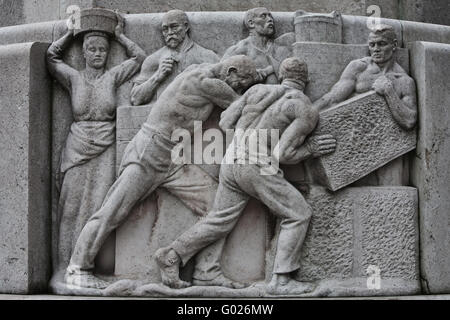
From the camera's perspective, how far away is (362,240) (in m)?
6.86

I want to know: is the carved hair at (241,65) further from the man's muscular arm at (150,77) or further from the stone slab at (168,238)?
the stone slab at (168,238)

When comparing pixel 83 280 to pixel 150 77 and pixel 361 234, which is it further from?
pixel 361 234

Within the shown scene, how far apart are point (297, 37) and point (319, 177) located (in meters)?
1.21

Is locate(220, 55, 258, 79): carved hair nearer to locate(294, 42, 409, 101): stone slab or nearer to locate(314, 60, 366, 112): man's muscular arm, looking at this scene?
locate(294, 42, 409, 101): stone slab

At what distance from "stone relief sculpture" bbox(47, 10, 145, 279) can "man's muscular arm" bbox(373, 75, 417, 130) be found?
2062 mm

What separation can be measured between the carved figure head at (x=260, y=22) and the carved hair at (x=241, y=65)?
13.3 inches

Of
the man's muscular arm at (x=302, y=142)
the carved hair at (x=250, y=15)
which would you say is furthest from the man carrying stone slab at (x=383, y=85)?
the carved hair at (x=250, y=15)

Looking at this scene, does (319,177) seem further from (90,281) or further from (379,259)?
(90,281)

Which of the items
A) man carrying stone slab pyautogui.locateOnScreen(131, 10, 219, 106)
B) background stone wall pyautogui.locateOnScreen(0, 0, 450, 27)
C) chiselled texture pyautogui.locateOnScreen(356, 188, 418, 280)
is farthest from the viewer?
background stone wall pyautogui.locateOnScreen(0, 0, 450, 27)

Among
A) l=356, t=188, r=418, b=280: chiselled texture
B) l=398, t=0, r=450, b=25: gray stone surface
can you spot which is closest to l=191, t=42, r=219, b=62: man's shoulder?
l=356, t=188, r=418, b=280: chiselled texture

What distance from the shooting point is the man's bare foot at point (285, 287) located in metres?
6.63

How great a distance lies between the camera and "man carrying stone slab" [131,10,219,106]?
6965 millimetres

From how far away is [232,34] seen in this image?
707cm
